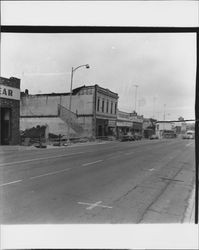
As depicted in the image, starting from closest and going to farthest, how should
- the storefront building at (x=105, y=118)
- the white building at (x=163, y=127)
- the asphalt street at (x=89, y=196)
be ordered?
the asphalt street at (x=89, y=196) → the white building at (x=163, y=127) → the storefront building at (x=105, y=118)

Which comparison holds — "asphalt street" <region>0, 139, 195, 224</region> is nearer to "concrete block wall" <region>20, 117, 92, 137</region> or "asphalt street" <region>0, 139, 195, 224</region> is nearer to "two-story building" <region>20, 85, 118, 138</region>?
"concrete block wall" <region>20, 117, 92, 137</region>

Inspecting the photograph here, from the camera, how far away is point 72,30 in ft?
10.0

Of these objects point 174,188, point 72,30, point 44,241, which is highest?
point 72,30

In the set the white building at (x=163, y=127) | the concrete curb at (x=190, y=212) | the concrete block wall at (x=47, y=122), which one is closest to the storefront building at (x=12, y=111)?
the concrete block wall at (x=47, y=122)

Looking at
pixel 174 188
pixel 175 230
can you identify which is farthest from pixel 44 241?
pixel 174 188

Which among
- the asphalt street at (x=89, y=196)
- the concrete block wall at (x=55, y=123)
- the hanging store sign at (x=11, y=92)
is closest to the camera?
the asphalt street at (x=89, y=196)

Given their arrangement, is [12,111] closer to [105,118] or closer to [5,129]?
[5,129]

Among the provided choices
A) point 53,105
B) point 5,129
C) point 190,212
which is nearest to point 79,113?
point 53,105

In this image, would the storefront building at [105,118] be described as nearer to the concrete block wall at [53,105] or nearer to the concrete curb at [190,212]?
the concrete block wall at [53,105]

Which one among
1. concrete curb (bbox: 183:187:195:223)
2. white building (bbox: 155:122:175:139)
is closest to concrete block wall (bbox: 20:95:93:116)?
white building (bbox: 155:122:175:139)

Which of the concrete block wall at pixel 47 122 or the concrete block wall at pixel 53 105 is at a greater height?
the concrete block wall at pixel 53 105

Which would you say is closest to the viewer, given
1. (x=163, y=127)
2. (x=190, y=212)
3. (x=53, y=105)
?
(x=190, y=212)

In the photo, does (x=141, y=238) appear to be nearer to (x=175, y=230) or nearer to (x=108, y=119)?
(x=175, y=230)

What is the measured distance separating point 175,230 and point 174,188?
5561mm
